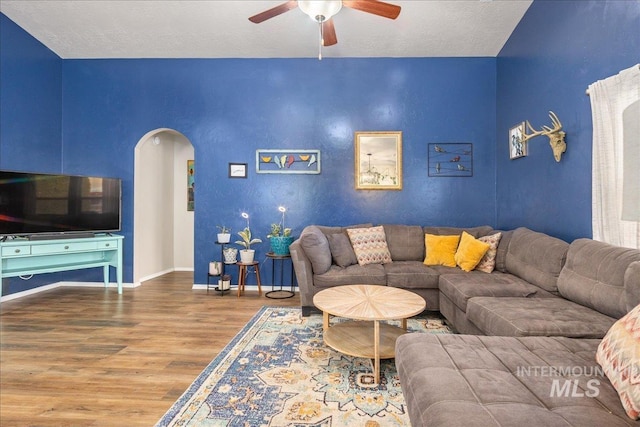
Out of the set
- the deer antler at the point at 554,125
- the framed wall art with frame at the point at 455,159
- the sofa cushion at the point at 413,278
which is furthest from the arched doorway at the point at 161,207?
the deer antler at the point at 554,125

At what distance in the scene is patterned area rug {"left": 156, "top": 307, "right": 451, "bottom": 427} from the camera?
70.0 inches

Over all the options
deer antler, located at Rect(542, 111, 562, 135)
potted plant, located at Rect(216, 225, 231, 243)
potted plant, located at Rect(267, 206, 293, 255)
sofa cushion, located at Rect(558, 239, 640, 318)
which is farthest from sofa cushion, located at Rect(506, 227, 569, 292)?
potted plant, located at Rect(216, 225, 231, 243)

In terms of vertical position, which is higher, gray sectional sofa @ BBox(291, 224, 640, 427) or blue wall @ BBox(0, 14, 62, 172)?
blue wall @ BBox(0, 14, 62, 172)

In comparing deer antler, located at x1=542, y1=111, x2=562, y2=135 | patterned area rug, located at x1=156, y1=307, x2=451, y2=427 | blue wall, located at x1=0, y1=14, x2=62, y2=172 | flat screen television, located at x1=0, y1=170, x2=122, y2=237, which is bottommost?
patterned area rug, located at x1=156, y1=307, x2=451, y2=427

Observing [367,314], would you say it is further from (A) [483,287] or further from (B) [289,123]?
(B) [289,123]

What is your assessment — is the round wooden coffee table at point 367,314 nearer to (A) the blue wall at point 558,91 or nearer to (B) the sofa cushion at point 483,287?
(B) the sofa cushion at point 483,287

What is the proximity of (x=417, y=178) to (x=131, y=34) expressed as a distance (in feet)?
13.6

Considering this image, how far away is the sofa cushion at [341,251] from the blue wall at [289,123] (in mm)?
722

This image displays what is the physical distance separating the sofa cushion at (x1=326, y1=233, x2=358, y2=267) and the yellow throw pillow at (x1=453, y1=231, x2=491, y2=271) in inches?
45.0

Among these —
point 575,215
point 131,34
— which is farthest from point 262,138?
point 575,215

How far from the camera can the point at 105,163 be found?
4.75 m

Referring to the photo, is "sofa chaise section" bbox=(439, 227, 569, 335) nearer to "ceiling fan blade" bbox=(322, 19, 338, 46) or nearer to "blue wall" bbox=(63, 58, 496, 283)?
"blue wall" bbox=(63, 58, 496, 283)

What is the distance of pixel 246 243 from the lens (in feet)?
14.5

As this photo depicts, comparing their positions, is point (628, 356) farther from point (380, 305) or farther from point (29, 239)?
point (29, 239)
